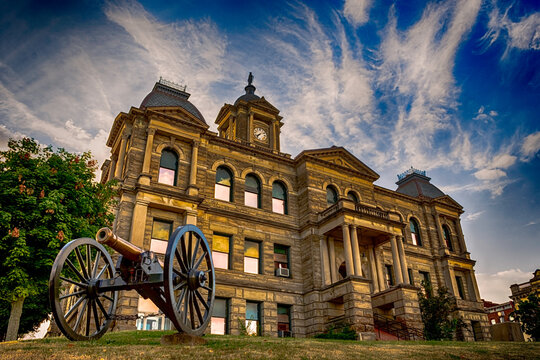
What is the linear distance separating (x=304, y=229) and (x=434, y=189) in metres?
17.3

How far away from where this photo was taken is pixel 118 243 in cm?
928

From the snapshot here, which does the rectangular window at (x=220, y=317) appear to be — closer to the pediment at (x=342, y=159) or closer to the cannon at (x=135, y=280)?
the pediment at (x=342, y=159)

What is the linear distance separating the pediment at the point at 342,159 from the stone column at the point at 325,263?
616 centimetres

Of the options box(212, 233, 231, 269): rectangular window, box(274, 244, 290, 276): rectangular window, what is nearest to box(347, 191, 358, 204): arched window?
box(274, 244, 290, 276): rectangular window

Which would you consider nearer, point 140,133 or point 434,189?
point 140,133

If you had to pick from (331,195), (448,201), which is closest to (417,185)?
(448,201)

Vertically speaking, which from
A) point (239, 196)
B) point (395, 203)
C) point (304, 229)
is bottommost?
point (304, 229)

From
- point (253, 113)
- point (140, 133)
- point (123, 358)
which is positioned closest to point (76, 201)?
point (140, 133)

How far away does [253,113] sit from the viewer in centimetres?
3170

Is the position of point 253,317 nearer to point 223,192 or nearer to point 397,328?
point 223,192

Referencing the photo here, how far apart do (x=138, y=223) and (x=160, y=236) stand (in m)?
1.51

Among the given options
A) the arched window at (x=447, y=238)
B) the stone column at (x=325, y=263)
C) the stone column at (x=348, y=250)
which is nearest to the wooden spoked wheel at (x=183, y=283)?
the stone column at (x=348, y=250)

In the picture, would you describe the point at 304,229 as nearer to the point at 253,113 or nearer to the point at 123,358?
the point at 253,113

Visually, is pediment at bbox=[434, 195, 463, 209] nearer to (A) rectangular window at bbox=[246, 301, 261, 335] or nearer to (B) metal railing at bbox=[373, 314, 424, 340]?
(B) metal railing at bbox=[373, 314, 424, 340]
